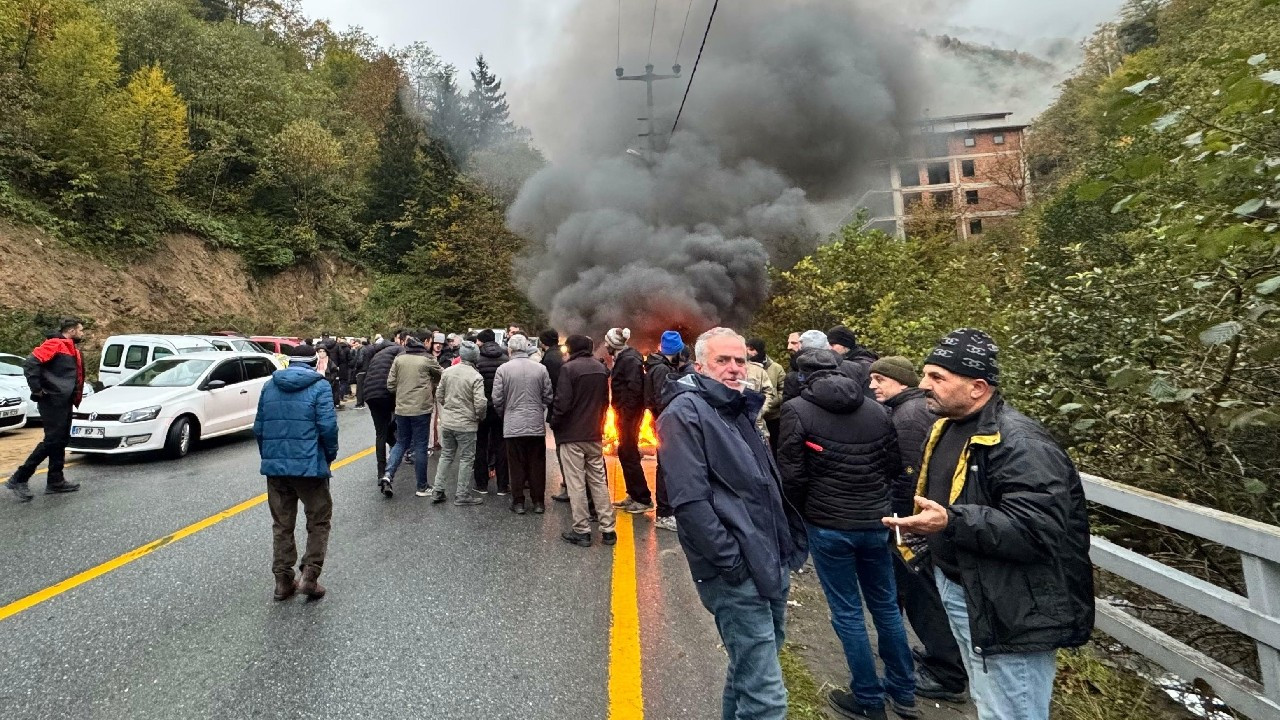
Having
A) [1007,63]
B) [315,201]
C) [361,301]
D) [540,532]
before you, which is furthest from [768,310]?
[1007,63]

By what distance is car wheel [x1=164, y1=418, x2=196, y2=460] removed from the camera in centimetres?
700

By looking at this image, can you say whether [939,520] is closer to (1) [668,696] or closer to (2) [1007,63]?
(1) [668,696]

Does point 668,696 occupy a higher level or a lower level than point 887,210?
lower

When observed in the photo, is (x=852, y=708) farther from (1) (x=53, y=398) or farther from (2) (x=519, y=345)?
(1) (x=53, y=398)

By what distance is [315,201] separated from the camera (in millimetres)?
25531

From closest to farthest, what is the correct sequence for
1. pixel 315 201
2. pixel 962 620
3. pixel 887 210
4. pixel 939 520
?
pixel 939 520, pixel 962 620, pixel 315 201, pixel 887 210

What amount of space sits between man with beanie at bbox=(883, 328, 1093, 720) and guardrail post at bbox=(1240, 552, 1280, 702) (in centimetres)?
94

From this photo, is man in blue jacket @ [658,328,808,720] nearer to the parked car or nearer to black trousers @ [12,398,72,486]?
black trousers @ [12,398,72,486]

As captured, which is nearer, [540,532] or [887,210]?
[540,532]

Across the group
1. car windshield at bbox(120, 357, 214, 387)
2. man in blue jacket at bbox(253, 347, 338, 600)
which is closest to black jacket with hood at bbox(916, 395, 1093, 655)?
man in blue jacket at bbox(253, 347, 338, 600)

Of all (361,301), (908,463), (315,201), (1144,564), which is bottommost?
(1144,564)

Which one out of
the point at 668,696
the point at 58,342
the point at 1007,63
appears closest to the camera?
the point at 668,696

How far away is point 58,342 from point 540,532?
5049mm

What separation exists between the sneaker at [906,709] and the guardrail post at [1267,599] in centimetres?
115
